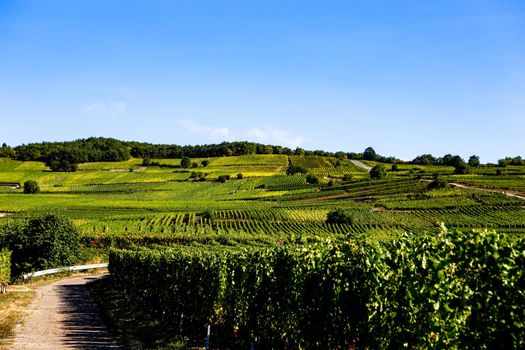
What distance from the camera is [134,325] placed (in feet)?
77.9

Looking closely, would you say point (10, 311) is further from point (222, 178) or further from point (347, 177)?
point (347, 177)

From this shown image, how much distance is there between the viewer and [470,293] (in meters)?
6.97

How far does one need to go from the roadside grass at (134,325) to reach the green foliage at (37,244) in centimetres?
1882

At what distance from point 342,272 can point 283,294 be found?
351 centimetres

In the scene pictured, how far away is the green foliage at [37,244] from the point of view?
5325 centimetres

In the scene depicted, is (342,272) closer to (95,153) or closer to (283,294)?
(283,294)

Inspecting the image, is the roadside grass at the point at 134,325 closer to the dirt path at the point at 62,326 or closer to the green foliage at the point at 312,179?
the dirt path at the point at 62,326

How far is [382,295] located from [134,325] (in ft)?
60.2

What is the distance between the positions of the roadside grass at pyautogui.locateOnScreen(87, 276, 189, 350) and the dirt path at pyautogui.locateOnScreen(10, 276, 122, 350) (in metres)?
0.57

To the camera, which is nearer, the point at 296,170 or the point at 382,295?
the point at 382,295

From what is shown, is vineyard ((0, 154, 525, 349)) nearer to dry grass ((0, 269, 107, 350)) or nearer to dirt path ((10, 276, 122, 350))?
dirt path ((10, 276, 122, 350))

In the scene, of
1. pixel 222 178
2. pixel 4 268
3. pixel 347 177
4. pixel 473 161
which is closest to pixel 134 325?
pixel 4 268

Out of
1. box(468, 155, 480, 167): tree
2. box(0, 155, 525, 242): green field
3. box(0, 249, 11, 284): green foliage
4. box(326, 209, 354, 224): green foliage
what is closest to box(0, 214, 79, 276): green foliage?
box(0, 249, 11, 284): green foliage

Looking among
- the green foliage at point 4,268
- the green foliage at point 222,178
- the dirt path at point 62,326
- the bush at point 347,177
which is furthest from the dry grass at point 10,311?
the bush at point 347,177
